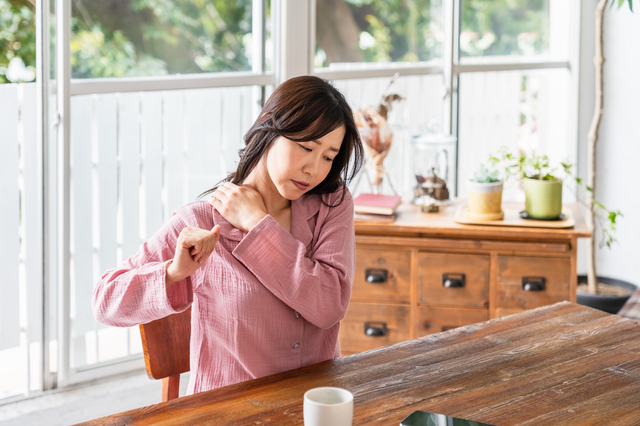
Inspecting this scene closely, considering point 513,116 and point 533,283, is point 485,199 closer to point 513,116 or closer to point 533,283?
point 533,283

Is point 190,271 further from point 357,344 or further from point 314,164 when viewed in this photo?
point 357,344

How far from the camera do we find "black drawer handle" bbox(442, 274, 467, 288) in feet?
8.23

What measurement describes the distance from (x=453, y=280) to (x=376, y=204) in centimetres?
40

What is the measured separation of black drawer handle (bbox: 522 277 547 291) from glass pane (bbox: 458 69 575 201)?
122 cm

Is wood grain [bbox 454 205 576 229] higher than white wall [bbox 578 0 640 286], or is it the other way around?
white wall [bbox 578 0 640 286]

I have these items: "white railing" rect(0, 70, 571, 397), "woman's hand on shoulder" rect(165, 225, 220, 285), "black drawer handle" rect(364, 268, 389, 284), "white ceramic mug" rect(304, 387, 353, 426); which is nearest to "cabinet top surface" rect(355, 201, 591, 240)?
"black drawer handle" rect(364, 268, 389, 284)

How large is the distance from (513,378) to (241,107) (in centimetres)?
210

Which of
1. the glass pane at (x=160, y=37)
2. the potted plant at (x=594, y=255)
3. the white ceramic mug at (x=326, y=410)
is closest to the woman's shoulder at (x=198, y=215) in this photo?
the white ceramic mug at (x=326, y=410)

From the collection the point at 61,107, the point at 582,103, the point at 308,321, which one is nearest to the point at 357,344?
the point at 308,321

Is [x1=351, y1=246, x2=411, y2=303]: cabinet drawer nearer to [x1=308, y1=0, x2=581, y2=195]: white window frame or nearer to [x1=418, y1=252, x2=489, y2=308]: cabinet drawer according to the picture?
[x1=418, y1=252, x2=489, y2=308]: cabinet drawer

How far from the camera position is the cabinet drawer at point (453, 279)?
98.9 inches

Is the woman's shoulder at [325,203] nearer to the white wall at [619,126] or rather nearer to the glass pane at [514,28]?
the glass pane at [514,28]

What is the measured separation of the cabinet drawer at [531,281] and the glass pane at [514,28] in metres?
1.47

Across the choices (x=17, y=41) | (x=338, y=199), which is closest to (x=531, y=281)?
(x=338, y=199)
